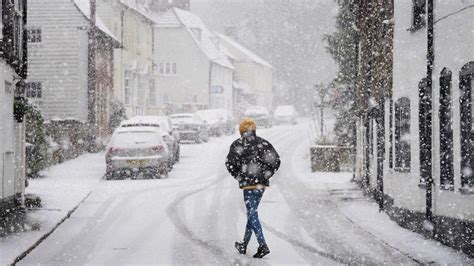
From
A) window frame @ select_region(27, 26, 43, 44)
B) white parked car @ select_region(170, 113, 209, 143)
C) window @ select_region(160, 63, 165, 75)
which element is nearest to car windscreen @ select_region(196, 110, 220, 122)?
white parked car @ select_region(170, 113, 209, 143)

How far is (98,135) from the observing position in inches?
1485

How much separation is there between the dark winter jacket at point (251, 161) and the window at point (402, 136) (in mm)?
5311

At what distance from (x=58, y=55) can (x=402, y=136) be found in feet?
75.4

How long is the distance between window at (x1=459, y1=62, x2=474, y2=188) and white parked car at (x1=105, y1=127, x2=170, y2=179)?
12.9 meters

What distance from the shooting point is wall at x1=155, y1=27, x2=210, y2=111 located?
64375mm

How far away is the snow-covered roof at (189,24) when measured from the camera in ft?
211

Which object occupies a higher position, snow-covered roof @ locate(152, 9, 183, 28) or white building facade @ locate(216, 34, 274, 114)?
snow-covered roof @ locate(152, 9, 183, 28)

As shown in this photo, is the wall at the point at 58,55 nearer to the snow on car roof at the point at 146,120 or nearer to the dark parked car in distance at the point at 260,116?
the snow on car roof at the point at 146,120

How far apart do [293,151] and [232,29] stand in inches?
2179

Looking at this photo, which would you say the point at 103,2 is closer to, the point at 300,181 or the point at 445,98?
the point at 300,181

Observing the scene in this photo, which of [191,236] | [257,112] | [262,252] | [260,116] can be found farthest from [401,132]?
[257,112]

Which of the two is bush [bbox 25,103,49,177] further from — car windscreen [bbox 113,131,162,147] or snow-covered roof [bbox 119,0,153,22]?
snow-covered roof [bbox 119,0,153,22]

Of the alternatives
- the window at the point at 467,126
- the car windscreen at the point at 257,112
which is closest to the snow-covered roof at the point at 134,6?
the car windscreen at the point at 257,112

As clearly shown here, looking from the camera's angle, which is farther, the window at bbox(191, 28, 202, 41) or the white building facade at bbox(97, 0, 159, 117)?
the window at bbox(191, 28, 202, 41)
